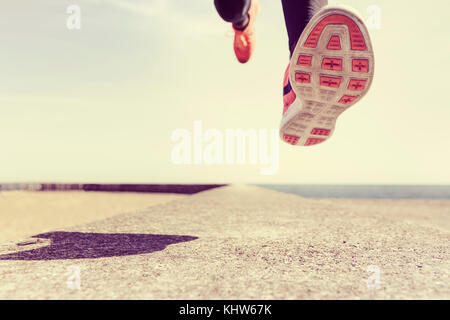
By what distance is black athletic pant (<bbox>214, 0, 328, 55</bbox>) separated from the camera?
174cm

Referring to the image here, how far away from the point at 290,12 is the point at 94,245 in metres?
2.11

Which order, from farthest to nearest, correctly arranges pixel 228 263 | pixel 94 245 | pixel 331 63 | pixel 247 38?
pixel 247 38 < pixel 94 245 < pixel 331 63 < pixel 228 263

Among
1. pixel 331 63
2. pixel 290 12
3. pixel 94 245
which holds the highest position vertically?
pixel 290 12

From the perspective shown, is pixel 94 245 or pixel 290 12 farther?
pixel 94 245

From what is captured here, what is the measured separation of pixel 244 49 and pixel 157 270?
181 centimetres

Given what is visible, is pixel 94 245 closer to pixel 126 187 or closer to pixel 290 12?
pixel 290 12

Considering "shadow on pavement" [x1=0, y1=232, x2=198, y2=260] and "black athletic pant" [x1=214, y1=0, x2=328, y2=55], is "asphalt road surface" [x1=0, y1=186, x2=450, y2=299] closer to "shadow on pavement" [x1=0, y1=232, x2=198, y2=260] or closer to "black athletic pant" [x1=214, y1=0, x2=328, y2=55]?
"shadow on pavement" [x1=0, y1=232, x2=198, y2=260]

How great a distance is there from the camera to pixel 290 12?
2.04 metres

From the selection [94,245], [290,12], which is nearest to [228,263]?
[94,245]

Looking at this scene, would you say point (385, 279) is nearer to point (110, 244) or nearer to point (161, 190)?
point (110, 244)

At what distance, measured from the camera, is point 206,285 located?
56.2 inches

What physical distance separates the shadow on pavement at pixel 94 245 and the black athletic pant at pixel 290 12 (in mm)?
1563

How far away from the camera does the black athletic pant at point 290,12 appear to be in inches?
68.6

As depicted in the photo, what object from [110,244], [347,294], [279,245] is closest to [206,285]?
[347,294]
